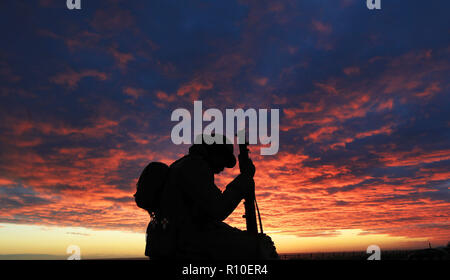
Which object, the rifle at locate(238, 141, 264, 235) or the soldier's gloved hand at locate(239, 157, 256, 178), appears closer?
the soldier's gloved hand at locate(239, 157, 256, 178)

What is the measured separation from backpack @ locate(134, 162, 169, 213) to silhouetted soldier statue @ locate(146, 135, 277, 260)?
89 millimetres

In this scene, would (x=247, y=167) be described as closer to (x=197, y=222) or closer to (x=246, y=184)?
(x=246, y=184)

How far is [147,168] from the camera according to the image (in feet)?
15.6

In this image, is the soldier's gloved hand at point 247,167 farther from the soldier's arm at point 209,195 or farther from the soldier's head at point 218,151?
the soldier's arm at point 209,195

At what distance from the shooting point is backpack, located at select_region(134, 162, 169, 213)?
4652mm

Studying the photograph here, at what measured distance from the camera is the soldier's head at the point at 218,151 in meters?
5.24

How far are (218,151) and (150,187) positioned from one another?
1.25 m

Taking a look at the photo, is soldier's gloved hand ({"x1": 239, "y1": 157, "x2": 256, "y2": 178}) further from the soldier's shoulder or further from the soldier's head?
the soldier's shoulder

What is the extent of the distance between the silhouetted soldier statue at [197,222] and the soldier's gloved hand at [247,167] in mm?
Result: 339

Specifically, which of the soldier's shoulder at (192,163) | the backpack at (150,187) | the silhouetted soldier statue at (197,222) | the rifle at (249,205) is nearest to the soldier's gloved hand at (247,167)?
the rifle at (249,205)

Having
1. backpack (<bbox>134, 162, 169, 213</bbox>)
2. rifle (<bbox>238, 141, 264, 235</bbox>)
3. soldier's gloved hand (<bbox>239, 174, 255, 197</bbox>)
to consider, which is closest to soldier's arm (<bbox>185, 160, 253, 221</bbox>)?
soldier's gloved hand (<bbox>239, 174, 255, 197</bbox>)
